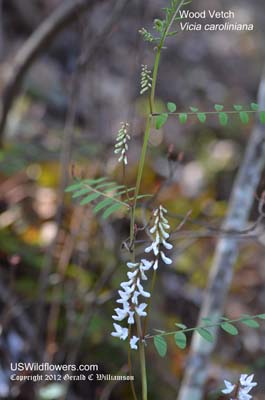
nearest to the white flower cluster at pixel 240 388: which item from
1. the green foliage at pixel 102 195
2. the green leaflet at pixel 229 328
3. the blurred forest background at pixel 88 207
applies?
the green leaflet at pixel 229 328

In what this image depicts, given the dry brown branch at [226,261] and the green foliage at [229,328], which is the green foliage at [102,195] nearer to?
the green foliage at [229,328]

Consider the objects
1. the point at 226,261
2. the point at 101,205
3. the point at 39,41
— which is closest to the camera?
the point at 101,205

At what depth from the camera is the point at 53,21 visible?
10.2ft

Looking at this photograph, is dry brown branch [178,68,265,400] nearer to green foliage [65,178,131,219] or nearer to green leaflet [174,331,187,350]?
green foliage [65,178,131,219]

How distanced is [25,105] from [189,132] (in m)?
1.96

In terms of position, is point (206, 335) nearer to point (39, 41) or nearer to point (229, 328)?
point (229, 328)

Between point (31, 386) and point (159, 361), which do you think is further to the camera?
point (159, 361)

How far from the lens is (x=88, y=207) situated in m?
2.83

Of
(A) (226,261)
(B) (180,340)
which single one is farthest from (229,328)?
(A) (226,261)

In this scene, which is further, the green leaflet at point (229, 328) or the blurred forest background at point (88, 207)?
the blurred forest background at point (88, 207)

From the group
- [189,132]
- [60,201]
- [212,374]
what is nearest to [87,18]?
[60,201]

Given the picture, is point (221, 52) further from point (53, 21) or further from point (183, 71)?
point (53, 21)

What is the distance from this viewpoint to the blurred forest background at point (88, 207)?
2695mm

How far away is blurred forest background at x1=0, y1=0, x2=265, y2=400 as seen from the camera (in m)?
2.70
